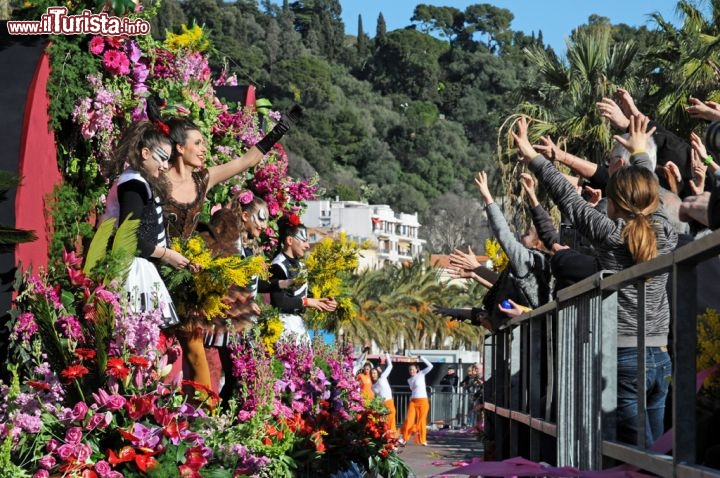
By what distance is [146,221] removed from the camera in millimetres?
6926

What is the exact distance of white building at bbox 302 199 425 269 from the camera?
13475 cm

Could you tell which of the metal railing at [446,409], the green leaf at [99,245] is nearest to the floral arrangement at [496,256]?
the green leaf at [99,245]

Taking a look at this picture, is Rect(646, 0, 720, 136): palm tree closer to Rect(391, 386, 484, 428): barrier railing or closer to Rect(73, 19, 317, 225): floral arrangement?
Rect(73, 19, 317, 225): floral arrangement

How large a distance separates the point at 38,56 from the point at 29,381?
2092mm

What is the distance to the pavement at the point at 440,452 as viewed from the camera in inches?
676

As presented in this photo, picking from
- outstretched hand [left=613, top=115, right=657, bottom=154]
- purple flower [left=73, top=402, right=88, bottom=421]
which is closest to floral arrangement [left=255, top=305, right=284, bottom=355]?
outstretched hand [left=613, top=115, right=657, bottom=154]

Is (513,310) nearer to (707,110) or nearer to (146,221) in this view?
(707,110)

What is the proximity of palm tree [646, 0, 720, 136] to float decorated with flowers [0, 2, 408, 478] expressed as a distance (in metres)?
10.8

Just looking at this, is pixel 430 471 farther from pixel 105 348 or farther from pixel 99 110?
pixel 105 348

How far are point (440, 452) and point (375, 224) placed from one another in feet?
382

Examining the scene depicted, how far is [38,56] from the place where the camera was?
287 inches

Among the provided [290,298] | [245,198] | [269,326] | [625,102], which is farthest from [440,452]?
[625,102]

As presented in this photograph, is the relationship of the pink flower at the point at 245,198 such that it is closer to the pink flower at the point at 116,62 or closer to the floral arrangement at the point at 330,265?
the floral arrangement at the point at 330,265

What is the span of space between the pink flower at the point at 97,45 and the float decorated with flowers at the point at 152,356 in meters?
0.02
